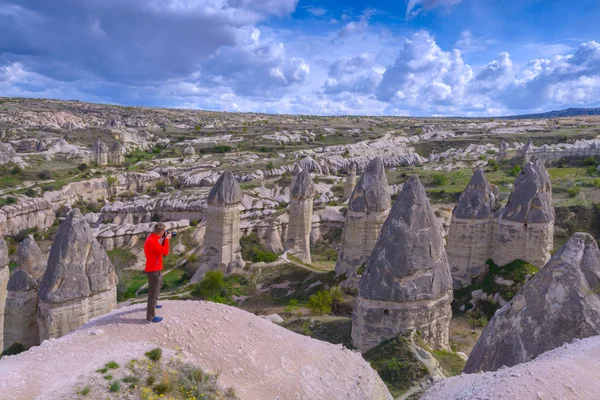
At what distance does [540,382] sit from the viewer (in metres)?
5.67

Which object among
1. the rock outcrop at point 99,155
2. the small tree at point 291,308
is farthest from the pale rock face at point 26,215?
the small tree at point 291,308

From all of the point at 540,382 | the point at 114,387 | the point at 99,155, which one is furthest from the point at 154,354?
the point at 99,155

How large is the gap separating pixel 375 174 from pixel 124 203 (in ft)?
88.9

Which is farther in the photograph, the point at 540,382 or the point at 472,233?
the point at 472,233

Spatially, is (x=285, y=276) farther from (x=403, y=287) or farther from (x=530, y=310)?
(x=530, y=310)

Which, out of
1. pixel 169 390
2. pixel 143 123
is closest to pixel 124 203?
pixel 169 390

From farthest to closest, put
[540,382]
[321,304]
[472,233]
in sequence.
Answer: [472,233] → [321,304] → [540,382]

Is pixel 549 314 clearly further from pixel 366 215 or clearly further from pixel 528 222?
pixel 366 215

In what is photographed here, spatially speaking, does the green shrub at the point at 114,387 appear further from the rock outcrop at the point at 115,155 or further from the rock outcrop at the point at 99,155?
the rock outcrop at the point at 115,155

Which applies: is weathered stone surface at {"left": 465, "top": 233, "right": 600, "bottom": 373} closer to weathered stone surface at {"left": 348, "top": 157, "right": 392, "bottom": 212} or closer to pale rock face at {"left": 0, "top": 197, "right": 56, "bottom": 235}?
weathered stone surface at {"left": 348, "top": 157, "right": 392, "bottom": 212}

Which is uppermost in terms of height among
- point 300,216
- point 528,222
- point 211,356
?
point 528,222

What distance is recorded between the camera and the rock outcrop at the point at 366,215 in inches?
821

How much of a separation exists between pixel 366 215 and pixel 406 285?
8950 millimetres

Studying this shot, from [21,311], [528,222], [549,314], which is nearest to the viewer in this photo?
[549,314]
